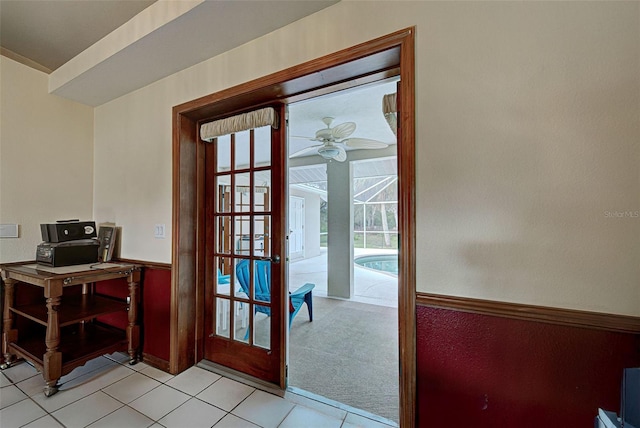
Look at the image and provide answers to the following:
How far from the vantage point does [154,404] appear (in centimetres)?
169

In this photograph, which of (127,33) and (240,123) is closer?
(127,33)

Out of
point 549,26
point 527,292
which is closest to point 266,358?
point 527,292

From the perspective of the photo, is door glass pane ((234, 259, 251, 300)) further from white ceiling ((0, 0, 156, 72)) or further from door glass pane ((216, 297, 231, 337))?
white ceiling ((0, 0, 156, 72))

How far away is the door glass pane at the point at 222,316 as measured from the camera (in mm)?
2115

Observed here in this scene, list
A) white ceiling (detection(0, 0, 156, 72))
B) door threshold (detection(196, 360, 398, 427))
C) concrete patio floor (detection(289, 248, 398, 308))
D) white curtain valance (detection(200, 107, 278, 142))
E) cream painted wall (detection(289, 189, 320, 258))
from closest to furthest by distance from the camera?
1. door threshold (detection(196, 360, 398, 427))
2. white ceiling (detection(0, 0, 156, 72))
3. white curtain valance (detection(200, 107, 278, 142))
4. concrete patio floor (detection(289, 248, 398, 308))
5. cream painted wall (detection(289, 189, 320, 258))

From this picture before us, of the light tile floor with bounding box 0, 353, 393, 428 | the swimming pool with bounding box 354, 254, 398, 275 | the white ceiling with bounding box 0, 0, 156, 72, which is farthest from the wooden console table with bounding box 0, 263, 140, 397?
the swimming pool with bounding box 354, 254, 398, 275

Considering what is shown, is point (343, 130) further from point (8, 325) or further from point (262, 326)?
point (8, 325)

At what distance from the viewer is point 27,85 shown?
223 cm

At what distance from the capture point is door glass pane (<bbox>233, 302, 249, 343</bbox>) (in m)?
2.04

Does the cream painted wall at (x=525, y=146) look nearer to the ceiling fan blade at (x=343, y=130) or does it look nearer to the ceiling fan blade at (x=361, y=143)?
the ceiling fan blade at (x=343, y=130)

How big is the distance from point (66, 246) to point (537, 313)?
10.1ft

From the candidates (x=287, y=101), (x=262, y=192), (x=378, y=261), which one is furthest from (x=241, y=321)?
(x=378, y=261)

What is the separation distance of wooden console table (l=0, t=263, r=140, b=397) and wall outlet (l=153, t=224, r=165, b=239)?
324mm

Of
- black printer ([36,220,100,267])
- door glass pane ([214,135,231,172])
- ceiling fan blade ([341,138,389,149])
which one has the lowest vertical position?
black printer ([36,220,100,267])
